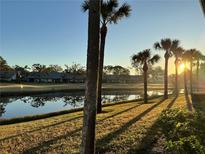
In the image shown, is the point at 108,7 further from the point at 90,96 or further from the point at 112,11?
the point at 90,96

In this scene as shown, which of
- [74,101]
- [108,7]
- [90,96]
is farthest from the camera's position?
[74,101]

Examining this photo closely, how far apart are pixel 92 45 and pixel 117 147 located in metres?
4.02

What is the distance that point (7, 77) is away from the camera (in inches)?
3984

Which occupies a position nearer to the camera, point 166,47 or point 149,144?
point 149,144

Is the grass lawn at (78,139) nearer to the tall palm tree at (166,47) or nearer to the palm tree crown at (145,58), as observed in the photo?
the palm tree crown at (145,58)

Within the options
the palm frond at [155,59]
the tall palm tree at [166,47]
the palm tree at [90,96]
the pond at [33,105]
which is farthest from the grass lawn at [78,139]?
the tall palm tree at [166,47]

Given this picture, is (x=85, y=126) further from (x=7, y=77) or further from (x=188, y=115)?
(x=7, y=77)

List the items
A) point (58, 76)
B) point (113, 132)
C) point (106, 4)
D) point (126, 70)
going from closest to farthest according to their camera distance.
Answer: point (113, 132) → point (106, 4) → point (58, 76) → point (126, 70)

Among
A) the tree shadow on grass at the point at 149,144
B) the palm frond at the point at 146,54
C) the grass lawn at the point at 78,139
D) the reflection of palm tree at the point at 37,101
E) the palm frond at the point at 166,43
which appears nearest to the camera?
the tree shadow on grass at the point at 149,144

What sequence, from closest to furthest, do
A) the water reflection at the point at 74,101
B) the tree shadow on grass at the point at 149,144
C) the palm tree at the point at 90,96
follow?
the palm tree at the point at 90,96, the tree shadow on grass at the point at 149,144, the water reflection at the point at 74,101

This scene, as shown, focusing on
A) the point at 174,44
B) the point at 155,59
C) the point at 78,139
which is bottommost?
the point at 78,139

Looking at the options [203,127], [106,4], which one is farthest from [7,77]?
[203,127]

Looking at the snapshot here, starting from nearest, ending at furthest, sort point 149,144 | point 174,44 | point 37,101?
point 149,144, point 174,44, point 37,101

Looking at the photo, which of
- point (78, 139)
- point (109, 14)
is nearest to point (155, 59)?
point (109, 14)
